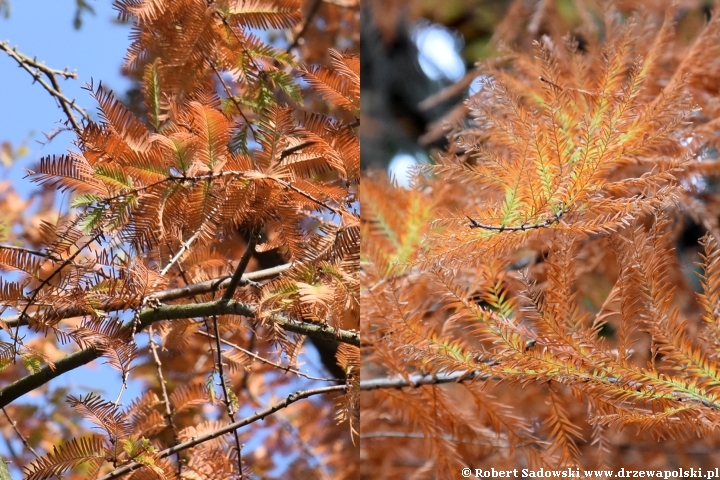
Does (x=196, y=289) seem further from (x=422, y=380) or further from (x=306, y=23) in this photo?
(x=306, y=23)

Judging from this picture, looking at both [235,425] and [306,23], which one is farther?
[306,23]

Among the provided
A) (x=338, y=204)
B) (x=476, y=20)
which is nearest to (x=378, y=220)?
(x=338, y=204)

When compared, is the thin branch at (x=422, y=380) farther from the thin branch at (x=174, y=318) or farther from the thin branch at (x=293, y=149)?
the thin branch at (x=293, y=149)

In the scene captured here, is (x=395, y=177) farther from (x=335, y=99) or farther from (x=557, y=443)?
(x=557, y=443)

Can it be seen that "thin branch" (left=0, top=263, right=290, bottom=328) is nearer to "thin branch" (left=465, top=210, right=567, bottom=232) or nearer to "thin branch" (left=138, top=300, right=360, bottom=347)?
"thin branch" (left=138, top=300, right=360, bottom=347)

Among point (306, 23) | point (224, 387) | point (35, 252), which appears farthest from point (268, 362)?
point (306, 23)

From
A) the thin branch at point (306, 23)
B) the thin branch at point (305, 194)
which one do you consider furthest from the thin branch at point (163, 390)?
the thin branch at point (306, 23)

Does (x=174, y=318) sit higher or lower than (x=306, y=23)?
lower
